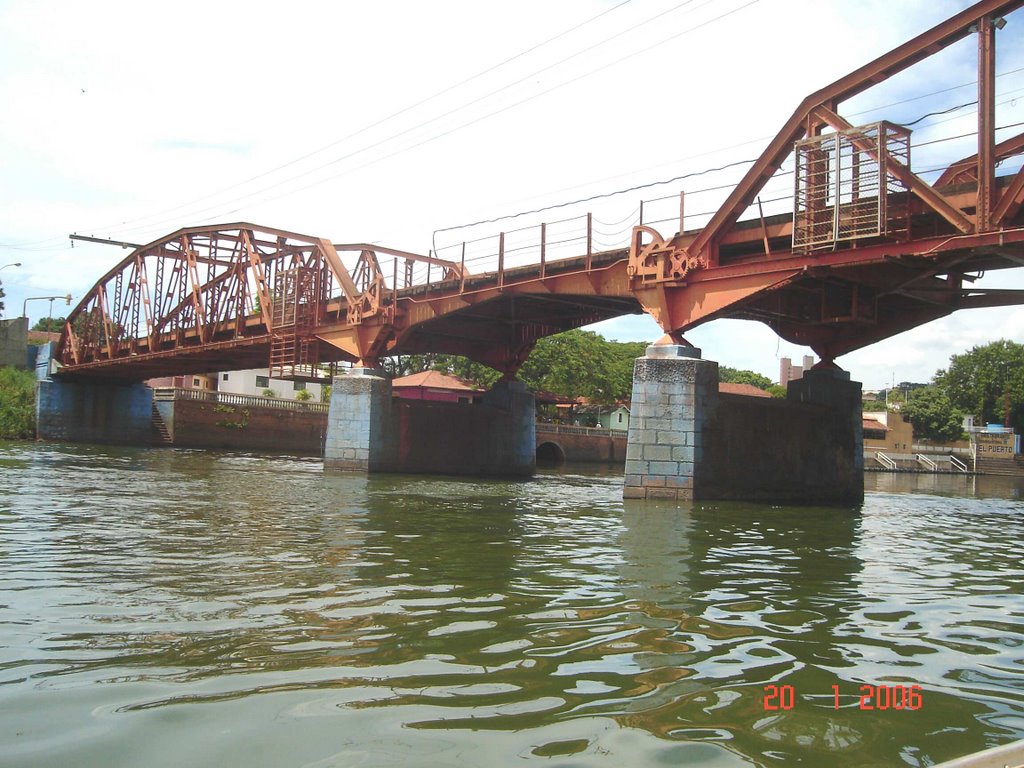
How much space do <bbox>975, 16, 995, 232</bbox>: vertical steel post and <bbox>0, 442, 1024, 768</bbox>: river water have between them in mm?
8668

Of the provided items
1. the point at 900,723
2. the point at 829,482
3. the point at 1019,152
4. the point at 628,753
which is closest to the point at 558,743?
the point at 628,753

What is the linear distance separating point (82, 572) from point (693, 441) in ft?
61.0

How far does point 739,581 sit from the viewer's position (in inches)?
438

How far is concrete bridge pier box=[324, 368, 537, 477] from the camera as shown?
3916 cm

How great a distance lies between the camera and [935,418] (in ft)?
363

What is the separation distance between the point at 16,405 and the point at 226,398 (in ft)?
51.4

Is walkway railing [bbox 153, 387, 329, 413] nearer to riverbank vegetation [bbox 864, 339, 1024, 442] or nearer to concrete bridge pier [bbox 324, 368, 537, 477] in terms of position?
concrete bridge pier [bbox 324, 368, 537, 477]

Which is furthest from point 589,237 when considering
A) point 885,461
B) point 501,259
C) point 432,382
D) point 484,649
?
point 885,461

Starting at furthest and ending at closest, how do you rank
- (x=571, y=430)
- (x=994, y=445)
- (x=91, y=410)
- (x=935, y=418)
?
(x=935, y=418)
(x=994, y=445)
(x=571, y=430)
(x=91, y=410)

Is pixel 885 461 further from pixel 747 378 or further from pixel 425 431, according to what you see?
pixel 425 431

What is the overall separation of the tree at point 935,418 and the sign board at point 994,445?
47.5 feet

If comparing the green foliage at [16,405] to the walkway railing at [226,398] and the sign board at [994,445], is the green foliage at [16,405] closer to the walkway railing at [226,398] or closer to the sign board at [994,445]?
the walkway railing at [226,398]

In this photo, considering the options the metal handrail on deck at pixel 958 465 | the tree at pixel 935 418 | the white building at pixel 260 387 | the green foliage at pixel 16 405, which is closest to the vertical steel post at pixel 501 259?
the green foliage at pixel 16 405

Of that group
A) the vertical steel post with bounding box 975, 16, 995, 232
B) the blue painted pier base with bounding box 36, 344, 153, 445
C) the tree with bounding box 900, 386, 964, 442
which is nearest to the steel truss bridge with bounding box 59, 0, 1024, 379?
the vertical steel post with bounding box 975, 16, 995, 232
